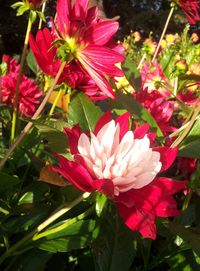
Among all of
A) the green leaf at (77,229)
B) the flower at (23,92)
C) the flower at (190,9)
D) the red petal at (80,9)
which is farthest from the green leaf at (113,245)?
the flower at (190,9)

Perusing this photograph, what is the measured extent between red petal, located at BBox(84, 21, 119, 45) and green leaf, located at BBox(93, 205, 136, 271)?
198 mm

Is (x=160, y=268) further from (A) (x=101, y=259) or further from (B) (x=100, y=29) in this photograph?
A: (B) (x=100, y=29)

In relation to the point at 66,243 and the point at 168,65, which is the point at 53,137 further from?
the point at 168,65

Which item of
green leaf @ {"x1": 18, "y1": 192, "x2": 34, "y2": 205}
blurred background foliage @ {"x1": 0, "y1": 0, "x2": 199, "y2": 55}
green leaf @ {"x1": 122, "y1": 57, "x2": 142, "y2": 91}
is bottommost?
blurred background foliage @ {"x1": 0, "y1": 0, "x2": 199, "y2": 55}

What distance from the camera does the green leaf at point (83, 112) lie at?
2.26ft

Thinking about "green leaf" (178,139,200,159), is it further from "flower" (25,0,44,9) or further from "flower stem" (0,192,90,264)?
"flower" (25,0,44,9)

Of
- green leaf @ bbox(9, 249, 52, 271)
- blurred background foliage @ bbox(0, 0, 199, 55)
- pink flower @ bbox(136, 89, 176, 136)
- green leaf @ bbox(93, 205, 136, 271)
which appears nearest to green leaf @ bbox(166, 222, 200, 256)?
green leaf @ bbox(93, 205, 136, 271)

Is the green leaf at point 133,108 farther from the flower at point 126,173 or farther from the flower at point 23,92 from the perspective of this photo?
the flower at point 23,92

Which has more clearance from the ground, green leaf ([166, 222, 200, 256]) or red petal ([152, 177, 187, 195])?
red petal ([152, 177, 187, 195])

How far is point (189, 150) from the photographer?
59 centimetres

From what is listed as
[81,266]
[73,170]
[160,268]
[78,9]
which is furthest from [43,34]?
[160,268]

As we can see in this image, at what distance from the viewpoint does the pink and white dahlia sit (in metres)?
0.95

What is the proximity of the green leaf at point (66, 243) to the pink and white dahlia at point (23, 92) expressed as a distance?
40 centimetres

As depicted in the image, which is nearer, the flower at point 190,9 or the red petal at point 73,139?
the red petal at point 73,139
